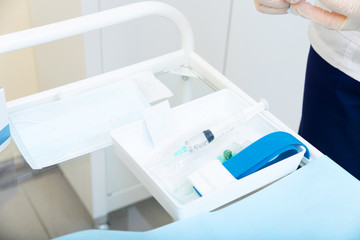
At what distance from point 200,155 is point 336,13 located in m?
0.28

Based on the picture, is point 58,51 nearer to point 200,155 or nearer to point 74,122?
point 74,122

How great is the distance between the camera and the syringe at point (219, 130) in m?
0.76

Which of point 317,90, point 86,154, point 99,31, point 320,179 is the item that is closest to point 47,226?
point 86,154

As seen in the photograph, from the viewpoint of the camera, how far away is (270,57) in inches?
56.0

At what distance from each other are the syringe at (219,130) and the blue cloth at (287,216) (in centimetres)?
13

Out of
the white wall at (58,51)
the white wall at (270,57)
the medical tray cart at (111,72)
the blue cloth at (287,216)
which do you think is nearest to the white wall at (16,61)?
the white wall at (58,51)

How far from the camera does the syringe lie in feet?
2.49

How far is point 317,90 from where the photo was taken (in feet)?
3.14

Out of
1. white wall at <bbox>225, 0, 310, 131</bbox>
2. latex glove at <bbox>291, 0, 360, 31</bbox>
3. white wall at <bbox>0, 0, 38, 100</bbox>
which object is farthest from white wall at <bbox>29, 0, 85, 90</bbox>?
latex glove at <bbox>291, 0, 360, 31</bbox>

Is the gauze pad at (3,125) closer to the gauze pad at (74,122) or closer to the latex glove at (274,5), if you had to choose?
the gauze pad at (74,122)

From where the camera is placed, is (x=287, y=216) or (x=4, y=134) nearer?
(x=287, y=216)

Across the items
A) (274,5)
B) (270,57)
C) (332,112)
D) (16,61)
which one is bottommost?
(16,61)

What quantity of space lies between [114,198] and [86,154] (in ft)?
0.43


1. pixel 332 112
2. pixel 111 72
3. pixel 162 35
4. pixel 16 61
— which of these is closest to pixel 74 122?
pixel 111 72
